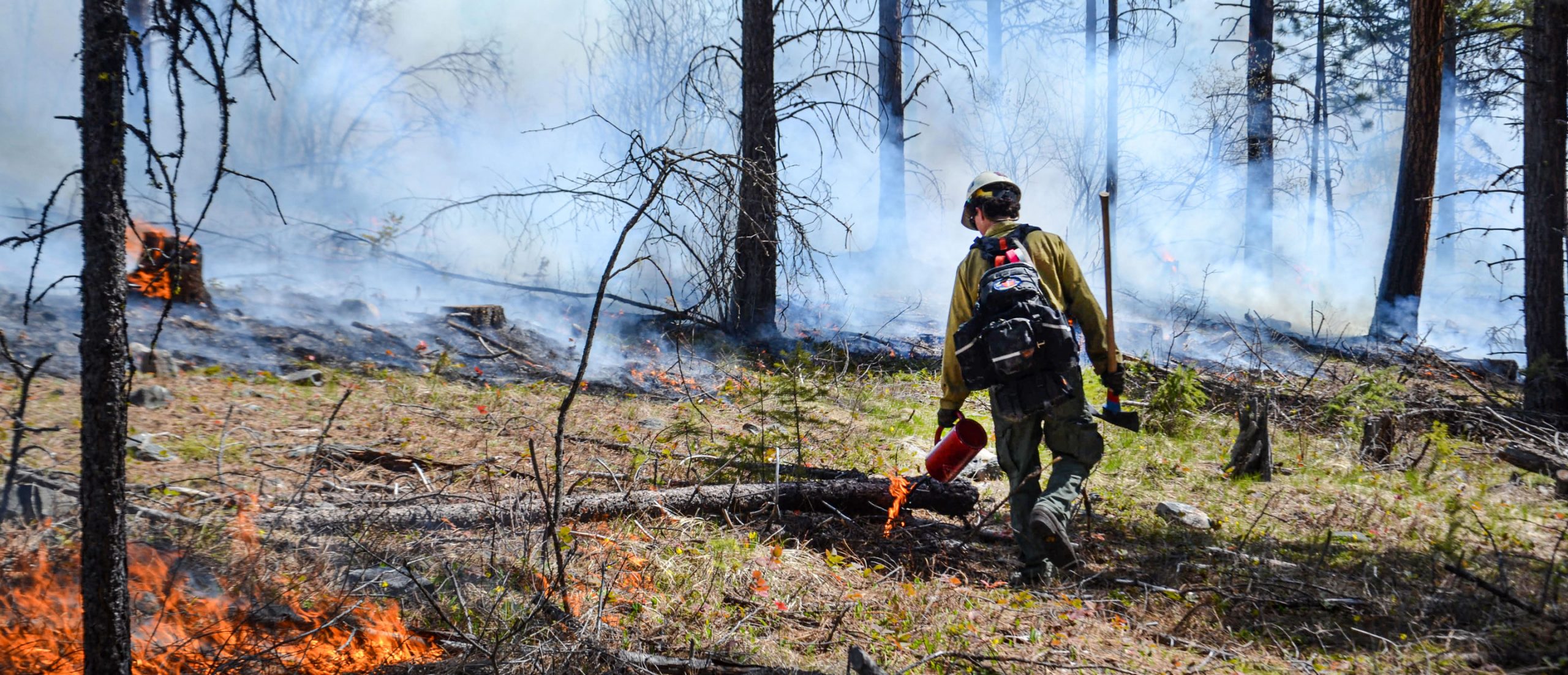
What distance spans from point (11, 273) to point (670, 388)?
16.9 feet

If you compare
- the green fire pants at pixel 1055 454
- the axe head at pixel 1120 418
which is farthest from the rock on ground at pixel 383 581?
the axe head at pixel 1120 418

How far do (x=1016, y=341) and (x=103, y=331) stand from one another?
3.12m

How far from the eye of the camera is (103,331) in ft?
6.59

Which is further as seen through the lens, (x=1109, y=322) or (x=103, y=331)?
(x=1109, y=322)

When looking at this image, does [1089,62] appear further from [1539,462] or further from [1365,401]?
[1539,462]

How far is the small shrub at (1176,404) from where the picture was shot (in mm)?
6684

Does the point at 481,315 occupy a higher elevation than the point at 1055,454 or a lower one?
higher

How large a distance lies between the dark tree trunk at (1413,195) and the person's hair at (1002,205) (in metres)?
8.73

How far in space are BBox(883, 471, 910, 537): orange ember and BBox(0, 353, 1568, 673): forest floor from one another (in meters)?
0.10

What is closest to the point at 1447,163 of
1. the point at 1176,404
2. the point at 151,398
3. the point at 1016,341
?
the point at 1176,404

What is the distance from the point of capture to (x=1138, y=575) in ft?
12.8

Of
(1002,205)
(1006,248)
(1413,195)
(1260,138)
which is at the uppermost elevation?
(1260,138)

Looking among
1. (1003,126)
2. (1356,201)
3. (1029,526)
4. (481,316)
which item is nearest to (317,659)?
(1029,526)

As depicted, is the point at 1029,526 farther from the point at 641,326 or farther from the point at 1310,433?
the point at 641,326
